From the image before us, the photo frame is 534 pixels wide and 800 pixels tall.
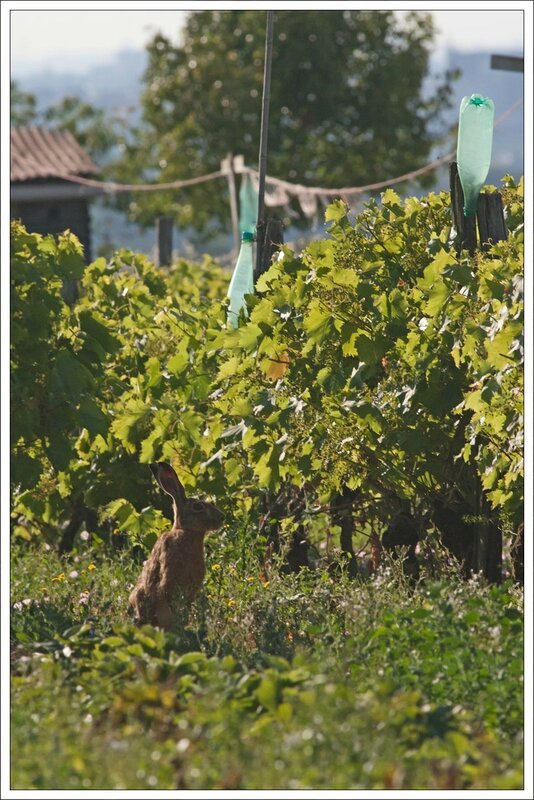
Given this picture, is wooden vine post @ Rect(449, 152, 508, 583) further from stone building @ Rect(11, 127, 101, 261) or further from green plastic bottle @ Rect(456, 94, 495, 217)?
stone building @ Rect(11, 127, 101, 261)

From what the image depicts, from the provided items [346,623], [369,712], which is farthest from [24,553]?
[369,712]

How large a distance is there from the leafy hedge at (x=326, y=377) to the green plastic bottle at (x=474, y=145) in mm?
214

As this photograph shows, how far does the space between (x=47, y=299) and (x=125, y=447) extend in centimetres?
192

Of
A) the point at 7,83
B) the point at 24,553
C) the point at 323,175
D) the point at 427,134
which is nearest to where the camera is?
the point at 7,83

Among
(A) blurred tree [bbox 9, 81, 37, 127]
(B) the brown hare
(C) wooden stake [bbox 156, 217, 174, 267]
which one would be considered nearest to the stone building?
(C) wooden stake [bbox 156, 217, 174, 267]

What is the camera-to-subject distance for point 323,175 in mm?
35312

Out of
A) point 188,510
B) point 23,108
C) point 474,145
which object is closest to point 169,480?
point 188,510

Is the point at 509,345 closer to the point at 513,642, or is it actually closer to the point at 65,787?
the point at 513,642

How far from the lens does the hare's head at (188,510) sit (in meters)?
6.30

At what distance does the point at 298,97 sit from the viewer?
37.0 m

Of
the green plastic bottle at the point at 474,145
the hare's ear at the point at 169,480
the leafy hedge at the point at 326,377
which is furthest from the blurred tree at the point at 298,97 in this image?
the hare's ear at the point at 169,480

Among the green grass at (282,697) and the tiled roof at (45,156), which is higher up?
the tiled roof at (45,156)

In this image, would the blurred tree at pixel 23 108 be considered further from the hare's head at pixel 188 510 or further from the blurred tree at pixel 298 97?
the hare's head at pixel 188 510

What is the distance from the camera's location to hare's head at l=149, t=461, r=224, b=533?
20.7 ft
